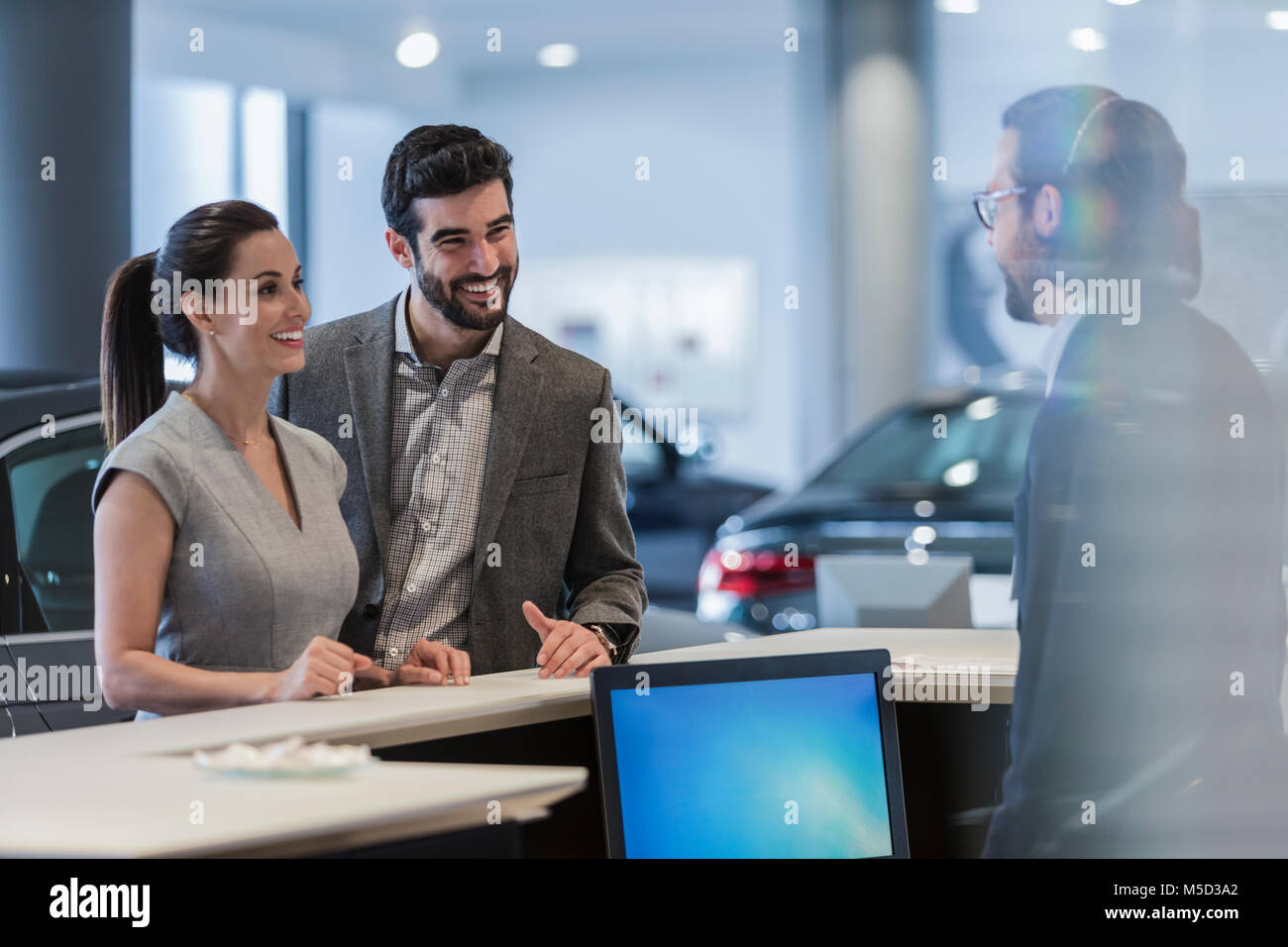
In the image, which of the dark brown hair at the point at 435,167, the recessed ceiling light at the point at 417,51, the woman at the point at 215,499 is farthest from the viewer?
the recessed ceiling light at the point at 417,51

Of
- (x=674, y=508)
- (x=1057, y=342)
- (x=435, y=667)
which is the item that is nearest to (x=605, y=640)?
(x=435, y=667)

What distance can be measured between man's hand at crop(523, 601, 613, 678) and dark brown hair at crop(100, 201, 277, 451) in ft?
2.04

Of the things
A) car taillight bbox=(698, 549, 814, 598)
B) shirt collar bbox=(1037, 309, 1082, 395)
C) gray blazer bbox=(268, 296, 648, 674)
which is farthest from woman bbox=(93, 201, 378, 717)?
car taillight bbox=(698, 549, 814, 598)

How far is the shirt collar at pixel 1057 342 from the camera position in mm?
1508

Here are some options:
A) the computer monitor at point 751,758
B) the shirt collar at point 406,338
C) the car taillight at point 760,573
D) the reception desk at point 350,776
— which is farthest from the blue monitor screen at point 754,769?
the car taillight at point 760,573

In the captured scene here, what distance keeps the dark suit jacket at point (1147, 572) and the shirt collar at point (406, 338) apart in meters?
1.10

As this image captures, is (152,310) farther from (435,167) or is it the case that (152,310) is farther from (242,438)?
(435,167)

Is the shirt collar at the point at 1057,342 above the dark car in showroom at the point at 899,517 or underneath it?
above

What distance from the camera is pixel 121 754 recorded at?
4.62 feet

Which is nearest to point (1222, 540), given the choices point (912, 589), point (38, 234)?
point (912, 589)

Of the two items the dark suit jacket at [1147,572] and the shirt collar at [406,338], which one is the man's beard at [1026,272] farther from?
the shirt collar at [406,338]

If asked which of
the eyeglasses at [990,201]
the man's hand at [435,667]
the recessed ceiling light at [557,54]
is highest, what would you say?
the recessed ceiling light at [557,54]

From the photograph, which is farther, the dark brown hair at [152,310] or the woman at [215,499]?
the dark brown hair at [152,310]
